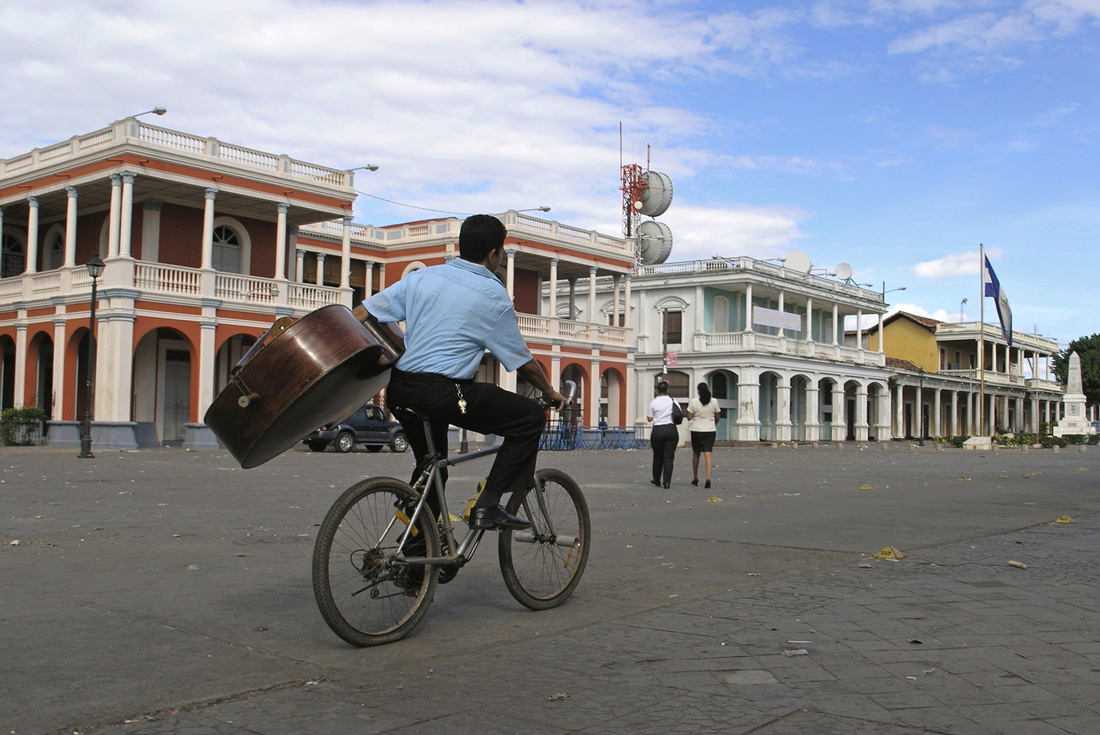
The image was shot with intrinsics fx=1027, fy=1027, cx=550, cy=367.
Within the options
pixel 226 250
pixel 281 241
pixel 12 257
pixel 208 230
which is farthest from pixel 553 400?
pixel 12 257

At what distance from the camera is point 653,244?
5638cm

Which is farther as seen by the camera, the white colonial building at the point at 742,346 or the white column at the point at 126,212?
the white colonial building at the point at 742,346

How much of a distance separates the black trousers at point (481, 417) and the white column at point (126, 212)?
2707 cm

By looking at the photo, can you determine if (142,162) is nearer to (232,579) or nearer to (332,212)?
(332,212)

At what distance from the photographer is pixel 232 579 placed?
595 centimetres

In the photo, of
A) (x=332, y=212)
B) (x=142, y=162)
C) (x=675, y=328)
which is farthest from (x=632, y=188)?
(x=142, y=162)

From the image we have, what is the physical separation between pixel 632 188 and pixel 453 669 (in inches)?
2210

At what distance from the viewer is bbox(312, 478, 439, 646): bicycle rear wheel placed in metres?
4.18

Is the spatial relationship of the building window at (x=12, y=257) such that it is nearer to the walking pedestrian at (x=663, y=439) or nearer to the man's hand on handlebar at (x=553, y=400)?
the walking pedestrian at (x=663, y=439)

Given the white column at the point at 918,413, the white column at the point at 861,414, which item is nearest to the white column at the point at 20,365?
the white column at the point at 861,414

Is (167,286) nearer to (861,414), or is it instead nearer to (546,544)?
(546,544)

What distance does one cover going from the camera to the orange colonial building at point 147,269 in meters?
29.2

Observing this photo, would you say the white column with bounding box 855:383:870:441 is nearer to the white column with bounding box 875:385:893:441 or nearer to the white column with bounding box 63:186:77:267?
the white column with bounding box 875:385:893:441

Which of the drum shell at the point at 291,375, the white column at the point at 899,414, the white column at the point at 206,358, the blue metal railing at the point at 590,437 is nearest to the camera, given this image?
the drum shell at the point at 291,375
